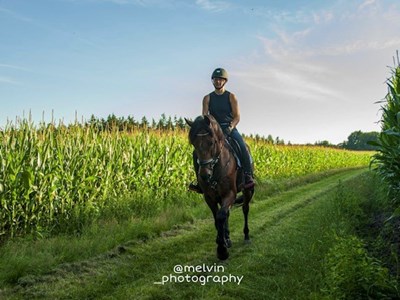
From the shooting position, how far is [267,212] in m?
12.8

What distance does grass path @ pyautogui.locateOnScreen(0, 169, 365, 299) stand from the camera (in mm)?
5684

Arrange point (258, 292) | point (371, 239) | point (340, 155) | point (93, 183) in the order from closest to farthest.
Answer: point (258, 292), point (371, 239), point (93, 183), point (340, 155)

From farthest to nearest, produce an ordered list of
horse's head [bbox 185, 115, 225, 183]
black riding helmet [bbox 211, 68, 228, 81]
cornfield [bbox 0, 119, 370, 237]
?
1. cornfield [bbox 0, 119, 370, 237]
2. black riding helmet [bbox 211, 68, 228, 81]
3. horse's head [bbox 185, 115, 225, 183]

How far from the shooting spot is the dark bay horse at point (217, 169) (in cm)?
669

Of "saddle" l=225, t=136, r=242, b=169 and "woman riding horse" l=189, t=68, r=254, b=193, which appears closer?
"woman riding horse" l=189, t=68, r=254, b=193

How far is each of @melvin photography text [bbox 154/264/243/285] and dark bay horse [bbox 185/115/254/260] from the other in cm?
58

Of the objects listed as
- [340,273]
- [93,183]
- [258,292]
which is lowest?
[258,292]

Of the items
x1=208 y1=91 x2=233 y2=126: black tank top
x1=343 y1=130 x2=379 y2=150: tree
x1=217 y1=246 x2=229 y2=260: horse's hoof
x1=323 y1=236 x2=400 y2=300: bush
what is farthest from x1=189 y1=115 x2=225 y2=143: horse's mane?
x1=343 y1=130 x2=379 y2=150: tree

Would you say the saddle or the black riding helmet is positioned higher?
the black riding helmet

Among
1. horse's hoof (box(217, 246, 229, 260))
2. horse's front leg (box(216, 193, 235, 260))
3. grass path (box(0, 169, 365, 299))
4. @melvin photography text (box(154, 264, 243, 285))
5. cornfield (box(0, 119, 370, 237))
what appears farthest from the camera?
cornfield (box(0, 119, 370, 237))

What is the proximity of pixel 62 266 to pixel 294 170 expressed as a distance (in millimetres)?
27006

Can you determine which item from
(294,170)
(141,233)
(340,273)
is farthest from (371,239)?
(294,170)

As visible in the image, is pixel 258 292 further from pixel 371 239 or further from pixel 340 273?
pixel 371 239

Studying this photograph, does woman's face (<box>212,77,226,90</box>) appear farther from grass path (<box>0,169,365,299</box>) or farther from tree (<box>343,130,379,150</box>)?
tree (<box>343,130,379,150</box>)
